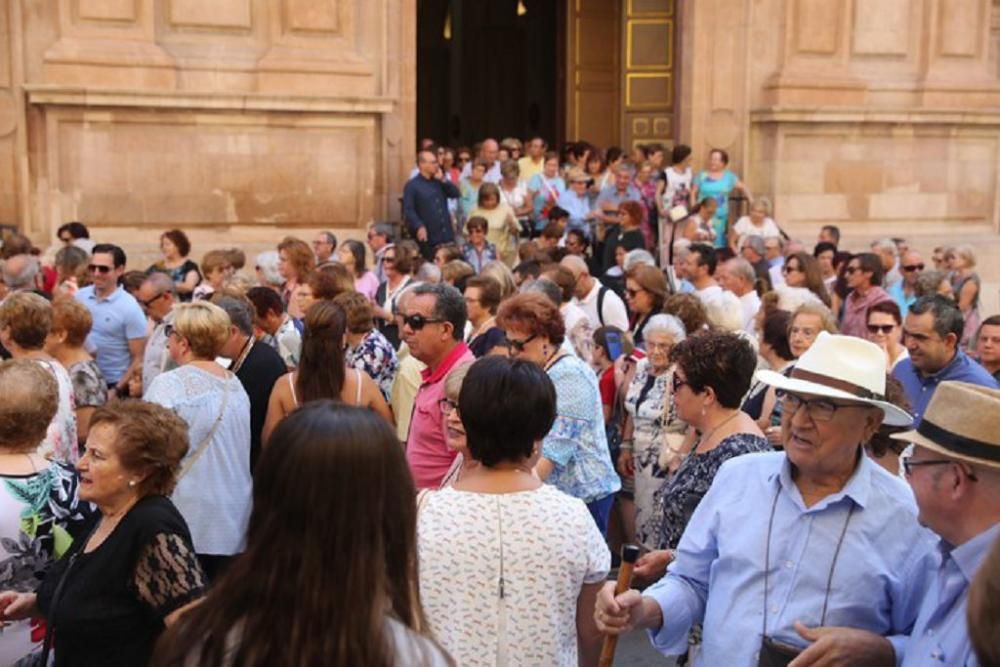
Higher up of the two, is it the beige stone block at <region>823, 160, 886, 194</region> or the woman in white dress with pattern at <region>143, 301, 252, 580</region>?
the beige stone block at <region>823, 160, 886, 194</region>

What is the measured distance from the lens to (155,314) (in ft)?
29.4

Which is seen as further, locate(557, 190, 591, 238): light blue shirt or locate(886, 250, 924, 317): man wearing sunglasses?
locate(557, 190, 591, 238): light blue shirt

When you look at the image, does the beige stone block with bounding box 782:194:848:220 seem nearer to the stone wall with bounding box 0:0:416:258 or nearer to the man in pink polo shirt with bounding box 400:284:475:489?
the stone wall with bounding box 0:0:416:258

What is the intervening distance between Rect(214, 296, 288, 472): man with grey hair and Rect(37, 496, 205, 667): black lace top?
2762mm

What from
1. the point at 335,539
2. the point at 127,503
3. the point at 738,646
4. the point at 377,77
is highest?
the point at 377,77

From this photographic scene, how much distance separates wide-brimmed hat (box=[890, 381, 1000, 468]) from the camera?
3.18 meters

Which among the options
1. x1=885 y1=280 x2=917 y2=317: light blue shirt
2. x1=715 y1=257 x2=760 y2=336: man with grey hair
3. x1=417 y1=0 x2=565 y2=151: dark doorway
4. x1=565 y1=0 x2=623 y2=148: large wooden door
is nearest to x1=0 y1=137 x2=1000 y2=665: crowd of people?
x1=715 y1=257 x2=760 y2=336: man with grey hair

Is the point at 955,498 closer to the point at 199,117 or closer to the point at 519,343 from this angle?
the point at 519,343

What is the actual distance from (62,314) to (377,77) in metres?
9.15

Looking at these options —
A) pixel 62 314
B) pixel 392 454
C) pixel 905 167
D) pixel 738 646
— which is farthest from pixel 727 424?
pixel 905 167

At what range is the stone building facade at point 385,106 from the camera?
14.3m

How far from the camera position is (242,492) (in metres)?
5.94

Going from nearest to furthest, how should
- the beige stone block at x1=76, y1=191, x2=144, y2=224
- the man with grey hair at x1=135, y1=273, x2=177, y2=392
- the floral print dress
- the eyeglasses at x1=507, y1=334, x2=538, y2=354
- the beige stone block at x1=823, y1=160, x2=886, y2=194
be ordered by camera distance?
the floral print dress
the eyeglasses at x1=507, y1=334, x2=538, y2=354
the man with grey hair at x1=135, y1=273, x2=177, y2=392
the beige stone block at x1=76, y1=191, x2=144, y2=224
the beige stone block at x1=823, y1=160, x2=886, y2=194

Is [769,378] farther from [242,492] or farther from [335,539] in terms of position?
[242,492]
